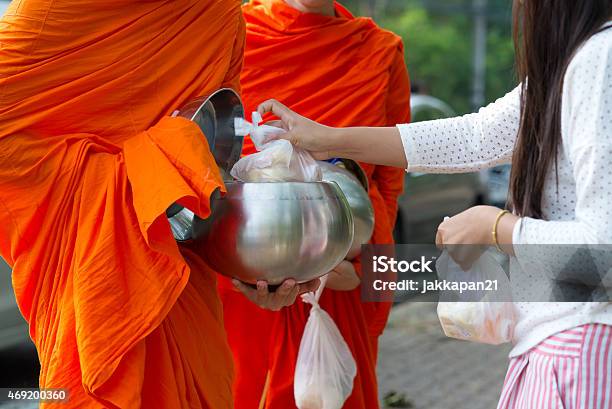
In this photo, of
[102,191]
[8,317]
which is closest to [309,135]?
[102,191]

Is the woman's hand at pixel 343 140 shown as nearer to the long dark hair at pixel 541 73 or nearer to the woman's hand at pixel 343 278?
the long dark hair at pixel 541 73

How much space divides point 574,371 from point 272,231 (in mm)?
799

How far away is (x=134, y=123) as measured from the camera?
2.36 m

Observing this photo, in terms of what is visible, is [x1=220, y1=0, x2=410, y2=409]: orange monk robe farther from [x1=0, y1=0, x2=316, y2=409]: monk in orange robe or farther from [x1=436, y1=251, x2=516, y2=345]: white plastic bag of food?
[x1=436, y1=251, x2=516, y2=345]: white plastic bag of food

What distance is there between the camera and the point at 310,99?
10.8 ft

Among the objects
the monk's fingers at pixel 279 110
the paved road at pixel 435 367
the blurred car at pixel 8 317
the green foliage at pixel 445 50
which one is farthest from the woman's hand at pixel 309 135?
the green foliage at pixel 445 50

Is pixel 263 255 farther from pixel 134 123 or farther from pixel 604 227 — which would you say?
pixel 604 227

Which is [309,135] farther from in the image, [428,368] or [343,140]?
[428,368]

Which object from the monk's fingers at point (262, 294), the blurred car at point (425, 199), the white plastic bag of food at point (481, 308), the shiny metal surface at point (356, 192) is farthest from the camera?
the blurred car at point (425, 199)

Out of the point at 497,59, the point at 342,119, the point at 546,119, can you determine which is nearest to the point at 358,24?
the point at 342,119

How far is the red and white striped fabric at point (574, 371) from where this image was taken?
5.99ft

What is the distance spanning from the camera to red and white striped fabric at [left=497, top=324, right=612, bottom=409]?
71.9 inches

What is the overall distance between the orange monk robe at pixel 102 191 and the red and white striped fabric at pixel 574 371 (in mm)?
787

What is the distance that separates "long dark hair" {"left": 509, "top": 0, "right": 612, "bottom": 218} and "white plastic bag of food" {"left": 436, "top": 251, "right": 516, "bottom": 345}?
15cm
